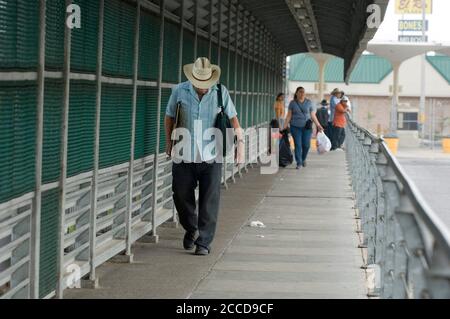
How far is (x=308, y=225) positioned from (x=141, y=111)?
9.79 feet

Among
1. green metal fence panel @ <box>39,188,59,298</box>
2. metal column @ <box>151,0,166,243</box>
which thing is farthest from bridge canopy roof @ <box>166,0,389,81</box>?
green metal fence panel @ <box>39,188,59,298</box>

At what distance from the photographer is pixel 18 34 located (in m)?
5.60

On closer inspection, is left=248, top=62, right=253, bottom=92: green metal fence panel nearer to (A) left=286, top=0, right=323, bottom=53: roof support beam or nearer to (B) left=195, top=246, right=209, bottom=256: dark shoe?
(A) left=286, top=0, right=323, bottom=53: roof support beam

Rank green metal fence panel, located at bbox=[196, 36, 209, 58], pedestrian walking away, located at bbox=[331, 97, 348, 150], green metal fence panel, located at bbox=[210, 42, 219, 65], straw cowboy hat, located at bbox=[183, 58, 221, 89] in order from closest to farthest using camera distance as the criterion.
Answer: straw cowboy hat, located at bbox=[183, 58, 221, 89]
green metal fence panel, located at bbox=[196, 36, 209, 58]
green metal fence panel, located at bbox=[210, 42, 219, 65]
pedestrian walking away, located at bbox=[331, 97, 348, 150]

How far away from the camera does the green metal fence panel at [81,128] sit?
6719mm

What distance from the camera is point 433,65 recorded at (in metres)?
61.2

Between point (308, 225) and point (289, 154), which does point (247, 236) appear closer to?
point (308, 225)

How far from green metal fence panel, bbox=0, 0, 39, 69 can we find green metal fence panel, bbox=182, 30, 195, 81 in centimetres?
534

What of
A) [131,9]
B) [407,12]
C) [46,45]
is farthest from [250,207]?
[407,12]

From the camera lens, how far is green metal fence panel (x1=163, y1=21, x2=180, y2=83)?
33.0 feet

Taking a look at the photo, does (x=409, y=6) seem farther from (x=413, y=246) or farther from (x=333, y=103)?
(x=413, y=246)

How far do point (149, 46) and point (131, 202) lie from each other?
1.66 meters

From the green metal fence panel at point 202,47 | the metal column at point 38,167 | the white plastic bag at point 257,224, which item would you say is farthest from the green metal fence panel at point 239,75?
the metal column at point 38,167

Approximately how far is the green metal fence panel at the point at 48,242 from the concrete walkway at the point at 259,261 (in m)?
0.52
